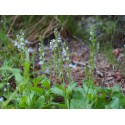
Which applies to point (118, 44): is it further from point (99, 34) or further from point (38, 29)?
point (38, 29)

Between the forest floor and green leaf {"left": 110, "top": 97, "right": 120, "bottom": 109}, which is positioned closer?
green leaf {"left": 110, "top": 97, "right": 120, "bottom": 109}

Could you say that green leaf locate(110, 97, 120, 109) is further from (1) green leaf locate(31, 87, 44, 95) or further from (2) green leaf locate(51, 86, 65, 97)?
(1) green leaf locate(31, 87, 44, 95)

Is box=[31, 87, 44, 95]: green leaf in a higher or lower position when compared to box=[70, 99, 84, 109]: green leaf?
higher

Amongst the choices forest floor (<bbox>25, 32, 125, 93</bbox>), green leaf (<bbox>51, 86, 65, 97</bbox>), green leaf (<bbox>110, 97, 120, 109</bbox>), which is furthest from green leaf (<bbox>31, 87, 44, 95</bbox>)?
green leaf (<bbox>110, 97, 120, 109</bbox>)

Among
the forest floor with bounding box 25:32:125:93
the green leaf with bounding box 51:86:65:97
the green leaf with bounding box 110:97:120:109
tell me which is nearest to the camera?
the green leaf with bounding box 110:97:120:109

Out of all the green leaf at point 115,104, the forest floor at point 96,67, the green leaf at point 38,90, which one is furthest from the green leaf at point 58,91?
the green leaf at point 115,104

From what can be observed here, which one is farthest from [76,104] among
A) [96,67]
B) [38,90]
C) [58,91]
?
[96,67]

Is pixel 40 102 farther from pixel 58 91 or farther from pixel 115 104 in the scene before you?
pixel 115 104

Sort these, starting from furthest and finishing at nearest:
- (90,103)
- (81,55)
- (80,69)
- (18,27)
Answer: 1. (18,27)
2. (81,55)
3. (80,69)
4. (90,103)

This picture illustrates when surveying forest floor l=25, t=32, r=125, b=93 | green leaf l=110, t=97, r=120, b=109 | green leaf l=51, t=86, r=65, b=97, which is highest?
forest floor l=25, t=32, r=125, b=93

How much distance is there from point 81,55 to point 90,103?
1.29 m

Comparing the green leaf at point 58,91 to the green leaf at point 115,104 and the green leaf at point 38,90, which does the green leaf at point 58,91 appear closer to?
the green leaf at point 38,90

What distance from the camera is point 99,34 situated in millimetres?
3814
